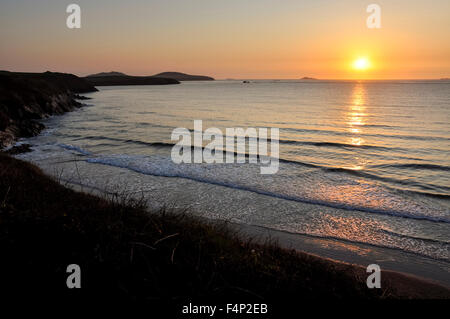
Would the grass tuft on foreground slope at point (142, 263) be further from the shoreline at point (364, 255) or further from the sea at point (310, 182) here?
the sea at point (310, 182)

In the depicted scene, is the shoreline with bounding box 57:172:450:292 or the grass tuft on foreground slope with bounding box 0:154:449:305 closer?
the grass tuft on foreground slope with bounding box 0:154:449:305

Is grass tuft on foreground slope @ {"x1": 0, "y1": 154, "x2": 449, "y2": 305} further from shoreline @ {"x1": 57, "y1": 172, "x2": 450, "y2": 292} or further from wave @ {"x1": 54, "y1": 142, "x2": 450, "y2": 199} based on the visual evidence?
wave @ {"x1": 54, "y1": 142, "x2": 450, "y2": 199}

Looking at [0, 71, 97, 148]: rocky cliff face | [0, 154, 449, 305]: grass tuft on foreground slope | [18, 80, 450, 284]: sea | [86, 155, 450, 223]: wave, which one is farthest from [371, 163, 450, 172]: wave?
[0, 71, 97, 148]: rocky cliff face

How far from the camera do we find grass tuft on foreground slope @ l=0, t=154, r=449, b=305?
382 cm

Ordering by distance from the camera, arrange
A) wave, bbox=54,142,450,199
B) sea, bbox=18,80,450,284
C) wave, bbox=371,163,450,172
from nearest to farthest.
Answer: sea, bbox=18,80,450,284 → wave, bbox=54,142,450,199 → wave, bbox=371,163,450,172

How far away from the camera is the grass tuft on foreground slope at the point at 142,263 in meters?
3.82

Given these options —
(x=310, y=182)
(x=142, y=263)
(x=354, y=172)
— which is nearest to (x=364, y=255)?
(x=142, y=263)

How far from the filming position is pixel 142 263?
4188 millimetres

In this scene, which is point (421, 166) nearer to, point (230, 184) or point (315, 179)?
point (315, 179)

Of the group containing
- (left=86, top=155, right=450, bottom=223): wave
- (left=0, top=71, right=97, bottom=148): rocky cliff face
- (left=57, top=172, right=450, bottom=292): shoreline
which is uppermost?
(left=0, top=71, right=97, bottom=148): rocky cliff face
